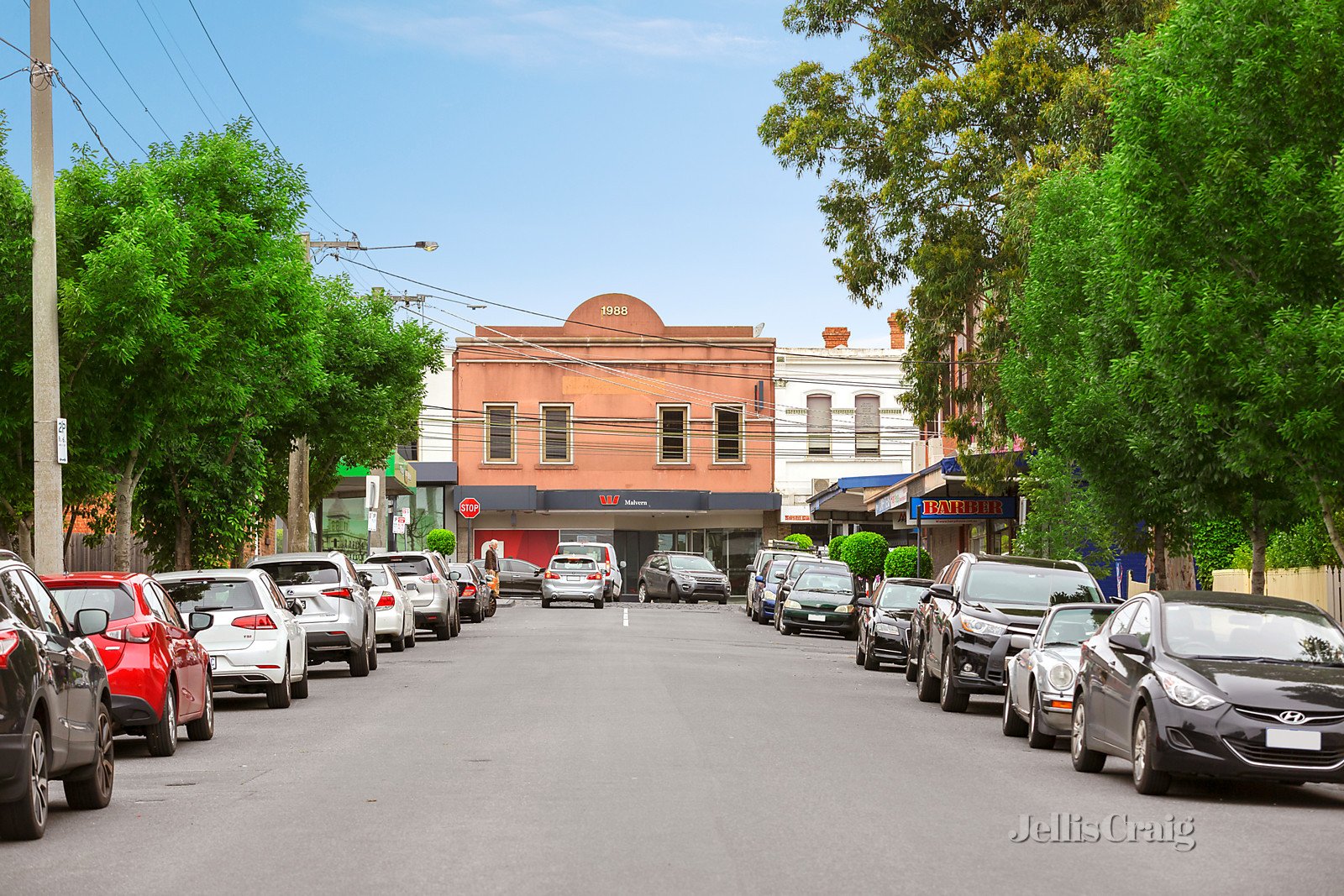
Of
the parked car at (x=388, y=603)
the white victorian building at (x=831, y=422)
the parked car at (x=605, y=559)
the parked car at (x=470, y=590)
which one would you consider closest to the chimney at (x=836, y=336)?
the white victorian building at (x=831, y=422)

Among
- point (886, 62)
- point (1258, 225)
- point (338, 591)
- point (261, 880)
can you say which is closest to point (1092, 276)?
point (1258, 225)

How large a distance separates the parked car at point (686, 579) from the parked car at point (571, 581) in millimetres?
4697

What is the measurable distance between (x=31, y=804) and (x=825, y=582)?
96.3 feet

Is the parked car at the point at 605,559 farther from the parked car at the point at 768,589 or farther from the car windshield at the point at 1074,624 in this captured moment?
the car windshield at the point at 1074,624

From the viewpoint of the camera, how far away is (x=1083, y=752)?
13.9 m

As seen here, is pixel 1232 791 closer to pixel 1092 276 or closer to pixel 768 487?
pixel 1092 276

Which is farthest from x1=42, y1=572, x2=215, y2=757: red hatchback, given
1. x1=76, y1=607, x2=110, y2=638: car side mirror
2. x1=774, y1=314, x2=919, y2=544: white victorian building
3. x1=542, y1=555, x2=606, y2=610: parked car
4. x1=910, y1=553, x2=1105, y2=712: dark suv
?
x1=774, y1=314, x2=919, y2=544: white victorian building

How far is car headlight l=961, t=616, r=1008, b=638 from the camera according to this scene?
63.6 ft

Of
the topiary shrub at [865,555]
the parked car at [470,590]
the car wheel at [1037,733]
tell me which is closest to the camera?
the car wheel at [1037,733]

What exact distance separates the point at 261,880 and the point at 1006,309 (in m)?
23.5

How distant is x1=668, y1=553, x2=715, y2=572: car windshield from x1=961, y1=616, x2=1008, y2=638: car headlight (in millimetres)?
37476

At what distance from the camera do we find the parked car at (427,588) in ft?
112

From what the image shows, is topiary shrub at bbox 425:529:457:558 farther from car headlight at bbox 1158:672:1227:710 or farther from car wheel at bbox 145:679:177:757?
car headlight at bbox 1158:672:1227:710

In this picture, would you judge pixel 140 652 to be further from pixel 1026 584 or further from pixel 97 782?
pixel 1026 584
